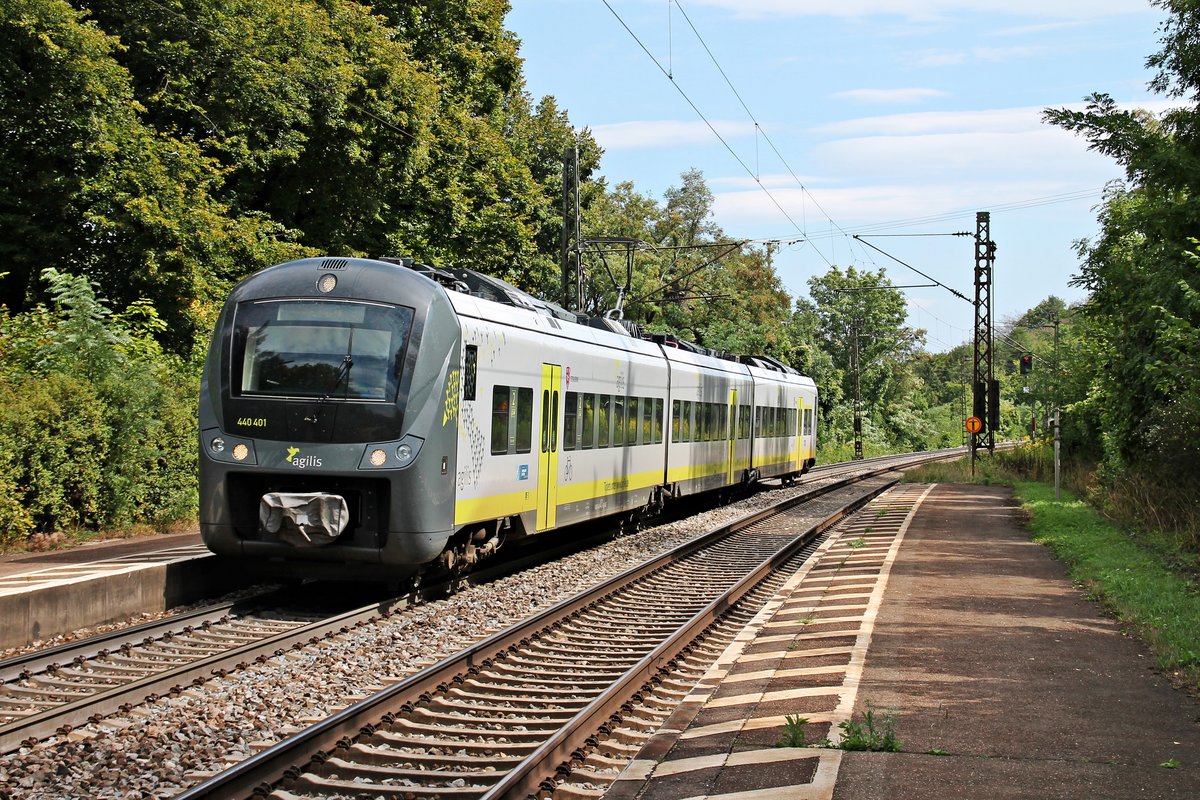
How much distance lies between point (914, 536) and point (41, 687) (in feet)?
45.9

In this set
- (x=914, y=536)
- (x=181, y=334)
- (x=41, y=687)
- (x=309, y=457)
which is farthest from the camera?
(x=181, y=334)

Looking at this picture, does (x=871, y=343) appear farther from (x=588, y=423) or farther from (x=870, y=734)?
(x=870, y=734)

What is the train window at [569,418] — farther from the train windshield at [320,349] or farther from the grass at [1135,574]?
the grass at [1135,574]

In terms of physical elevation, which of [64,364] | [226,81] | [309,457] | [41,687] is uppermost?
[226,81]

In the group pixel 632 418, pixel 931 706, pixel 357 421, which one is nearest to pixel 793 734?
pixel 931 706

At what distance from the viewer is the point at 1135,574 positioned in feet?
45.0

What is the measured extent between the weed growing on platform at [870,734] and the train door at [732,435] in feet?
63.6

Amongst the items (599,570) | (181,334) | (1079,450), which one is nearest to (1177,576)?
(599,570)

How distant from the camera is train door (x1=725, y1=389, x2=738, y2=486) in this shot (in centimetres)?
2648

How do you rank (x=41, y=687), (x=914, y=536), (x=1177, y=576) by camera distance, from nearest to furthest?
(x=41, y=687)
(x=1177, y=576)
(x=914, y=536)

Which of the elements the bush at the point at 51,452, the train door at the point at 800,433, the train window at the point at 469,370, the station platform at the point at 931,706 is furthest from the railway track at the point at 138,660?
the train door at the point at 800,433

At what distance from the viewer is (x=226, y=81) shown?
25312mm

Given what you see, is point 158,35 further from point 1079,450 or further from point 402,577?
point 1079,450

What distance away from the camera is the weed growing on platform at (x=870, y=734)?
6332 mm
